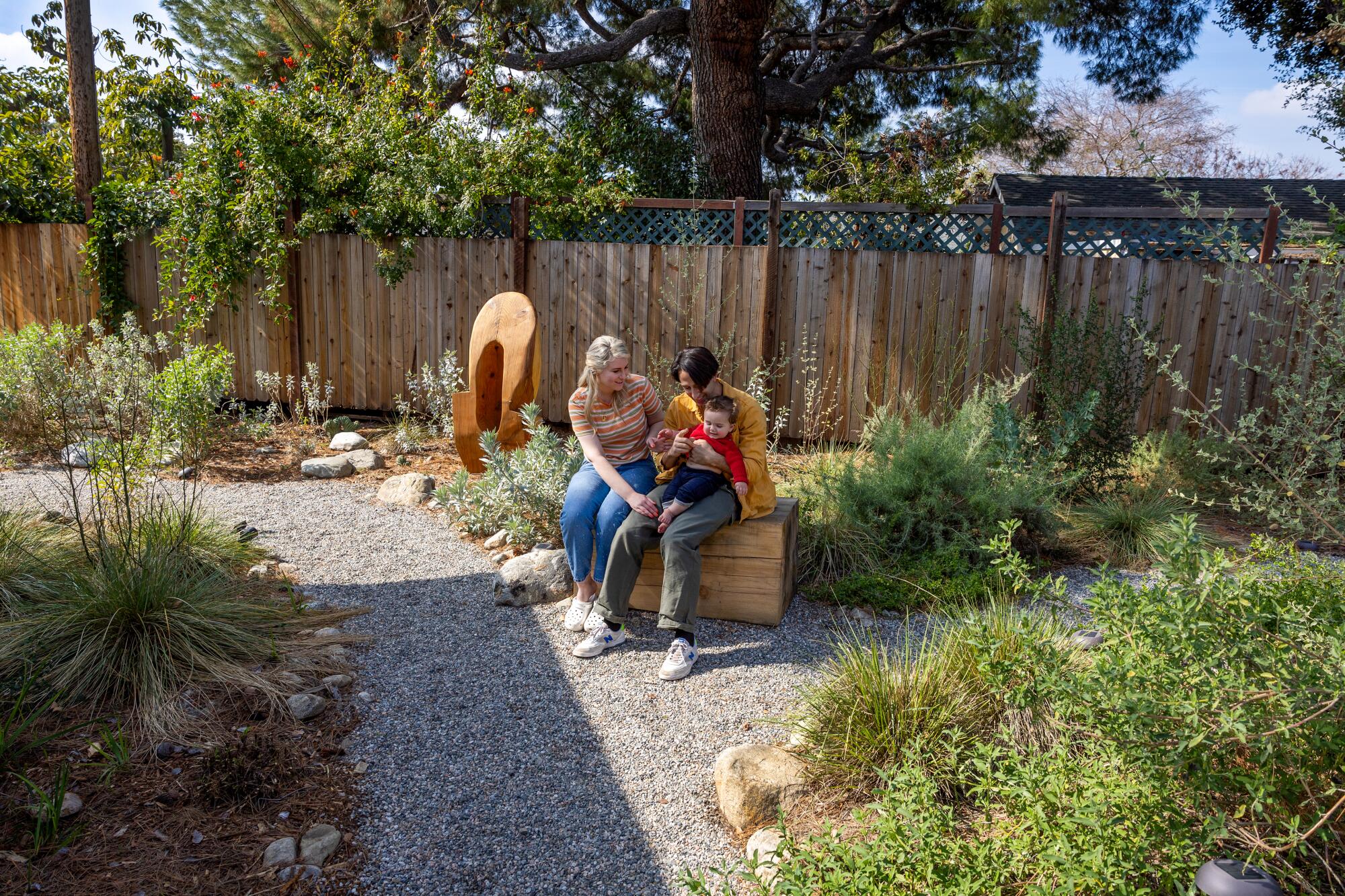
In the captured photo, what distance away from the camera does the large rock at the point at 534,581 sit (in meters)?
3.94

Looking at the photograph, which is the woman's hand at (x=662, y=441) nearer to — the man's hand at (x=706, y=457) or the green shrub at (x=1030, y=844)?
the man's hand at (x=706, y=457)

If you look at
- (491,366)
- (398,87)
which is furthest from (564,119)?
(491,366)

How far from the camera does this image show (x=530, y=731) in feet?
9.50

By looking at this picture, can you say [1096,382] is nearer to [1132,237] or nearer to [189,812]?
[1132,237]

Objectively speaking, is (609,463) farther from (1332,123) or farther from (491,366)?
(1332,123)

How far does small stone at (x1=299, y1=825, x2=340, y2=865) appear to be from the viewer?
88.7 inches

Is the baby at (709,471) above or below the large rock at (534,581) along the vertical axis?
above

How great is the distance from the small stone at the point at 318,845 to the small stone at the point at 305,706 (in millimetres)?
595

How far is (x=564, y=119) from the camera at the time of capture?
1214cm

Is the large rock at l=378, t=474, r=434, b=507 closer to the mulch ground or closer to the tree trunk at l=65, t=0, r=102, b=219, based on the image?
the mulch ground

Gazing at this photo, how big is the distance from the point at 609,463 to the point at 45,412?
4099 mm

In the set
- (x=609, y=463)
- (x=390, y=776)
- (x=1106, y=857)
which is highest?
(x=609, y=463)

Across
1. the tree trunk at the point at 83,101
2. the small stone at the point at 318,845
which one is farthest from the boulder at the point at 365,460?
the tree trunk at the point at 83,101

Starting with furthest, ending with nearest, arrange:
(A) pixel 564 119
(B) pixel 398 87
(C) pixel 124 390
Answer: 1. (A) pixel 564 119
2. (B) pixel 398 87
3. (C) pixel 124 390
